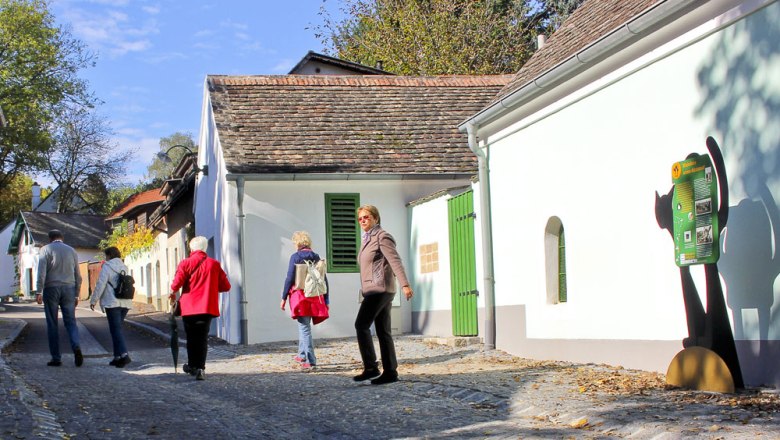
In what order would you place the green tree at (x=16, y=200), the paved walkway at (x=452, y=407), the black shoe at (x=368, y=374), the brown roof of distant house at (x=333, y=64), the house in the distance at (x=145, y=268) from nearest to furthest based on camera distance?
the paved walkway at (x=452, y=407)
the black shoe at (x=368, y=374)
the brown roof of distant house at (x=333, y=64)
the house in the distance at (x=145, y=268)
the green tree at (x=16, y=200)

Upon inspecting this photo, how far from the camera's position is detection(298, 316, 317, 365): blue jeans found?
1252cm

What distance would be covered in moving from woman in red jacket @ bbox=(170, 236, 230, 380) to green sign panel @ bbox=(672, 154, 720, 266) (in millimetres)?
5427

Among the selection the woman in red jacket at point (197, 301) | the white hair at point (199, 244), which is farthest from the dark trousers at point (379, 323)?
the white hair at point (199, 244)

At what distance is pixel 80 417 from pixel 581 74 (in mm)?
6727

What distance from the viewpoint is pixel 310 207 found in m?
18.7

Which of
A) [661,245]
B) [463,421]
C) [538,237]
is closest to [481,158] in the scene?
[538,237]

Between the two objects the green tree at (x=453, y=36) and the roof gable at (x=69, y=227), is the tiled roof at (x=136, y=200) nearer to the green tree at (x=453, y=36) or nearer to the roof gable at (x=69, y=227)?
the roof gable at (x=69, y=227)

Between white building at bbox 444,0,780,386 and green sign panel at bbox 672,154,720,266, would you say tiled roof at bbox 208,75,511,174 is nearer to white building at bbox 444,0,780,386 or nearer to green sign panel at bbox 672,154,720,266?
white building at bbox 444,0,780,386

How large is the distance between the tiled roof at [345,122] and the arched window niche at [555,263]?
6462mm

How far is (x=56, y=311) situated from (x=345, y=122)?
8488 mm

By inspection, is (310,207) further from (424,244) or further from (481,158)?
(481,158)

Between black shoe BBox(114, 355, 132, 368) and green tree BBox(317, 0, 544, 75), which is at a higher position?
green tree BBox(317, 0, 544, 75)

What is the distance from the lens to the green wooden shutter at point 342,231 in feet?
61.5

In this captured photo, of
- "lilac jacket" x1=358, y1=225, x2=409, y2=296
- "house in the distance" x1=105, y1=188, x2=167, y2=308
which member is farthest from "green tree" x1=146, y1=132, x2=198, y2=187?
"lilac jacket" x1=358, y1=225, x2=409, y2=296
